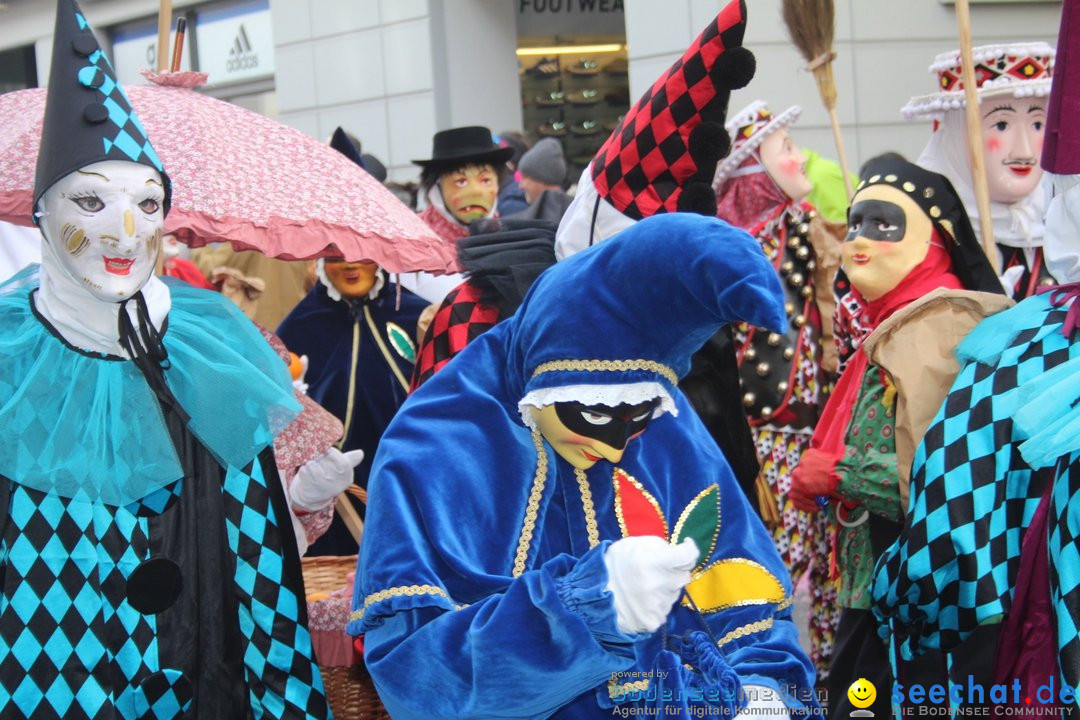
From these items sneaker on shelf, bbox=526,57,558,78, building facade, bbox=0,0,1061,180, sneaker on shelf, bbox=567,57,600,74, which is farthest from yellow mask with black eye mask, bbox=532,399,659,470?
sneaker on shelf, bbox=526,57,558,78

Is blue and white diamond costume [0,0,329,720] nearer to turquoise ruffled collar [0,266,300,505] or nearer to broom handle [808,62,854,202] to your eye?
turquoise ruffled collar [0,266,300,505]

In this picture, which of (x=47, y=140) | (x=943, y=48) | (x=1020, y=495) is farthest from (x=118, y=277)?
(x=943, y=48)

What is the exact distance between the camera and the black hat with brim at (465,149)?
6.35m

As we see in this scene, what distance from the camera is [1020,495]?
2.86m

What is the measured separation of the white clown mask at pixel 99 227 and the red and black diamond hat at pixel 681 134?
1.17m

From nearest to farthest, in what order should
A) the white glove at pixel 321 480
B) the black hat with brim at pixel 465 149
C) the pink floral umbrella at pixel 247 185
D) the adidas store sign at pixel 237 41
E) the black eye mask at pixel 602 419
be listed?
the black eye mask at pixel 602 419 < the pink floral umbrella at pixel 247 185 < the white glove at pixel 321 480 < the black hat with brim at pixel 465 149 < the adidas store sign at pixel 237 41

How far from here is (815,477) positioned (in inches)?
151

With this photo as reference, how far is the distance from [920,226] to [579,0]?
339 inches

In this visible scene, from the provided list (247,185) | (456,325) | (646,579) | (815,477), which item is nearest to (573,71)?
(815,477)

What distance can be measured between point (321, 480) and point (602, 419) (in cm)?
140

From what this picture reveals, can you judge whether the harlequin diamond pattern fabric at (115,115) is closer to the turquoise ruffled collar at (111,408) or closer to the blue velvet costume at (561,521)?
the turquoise ruffled collar at (111,408)

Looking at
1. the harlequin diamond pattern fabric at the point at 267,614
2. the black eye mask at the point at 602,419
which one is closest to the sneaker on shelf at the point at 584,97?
the harlequin diamond pattern fabric at the point at 267,614

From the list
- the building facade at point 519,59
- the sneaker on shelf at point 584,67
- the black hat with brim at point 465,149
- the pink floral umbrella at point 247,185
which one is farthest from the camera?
the sneaker on shelf at point 584,67

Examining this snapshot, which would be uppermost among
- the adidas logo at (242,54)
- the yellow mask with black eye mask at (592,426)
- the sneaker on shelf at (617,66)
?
the adidas logo at (242,54)
